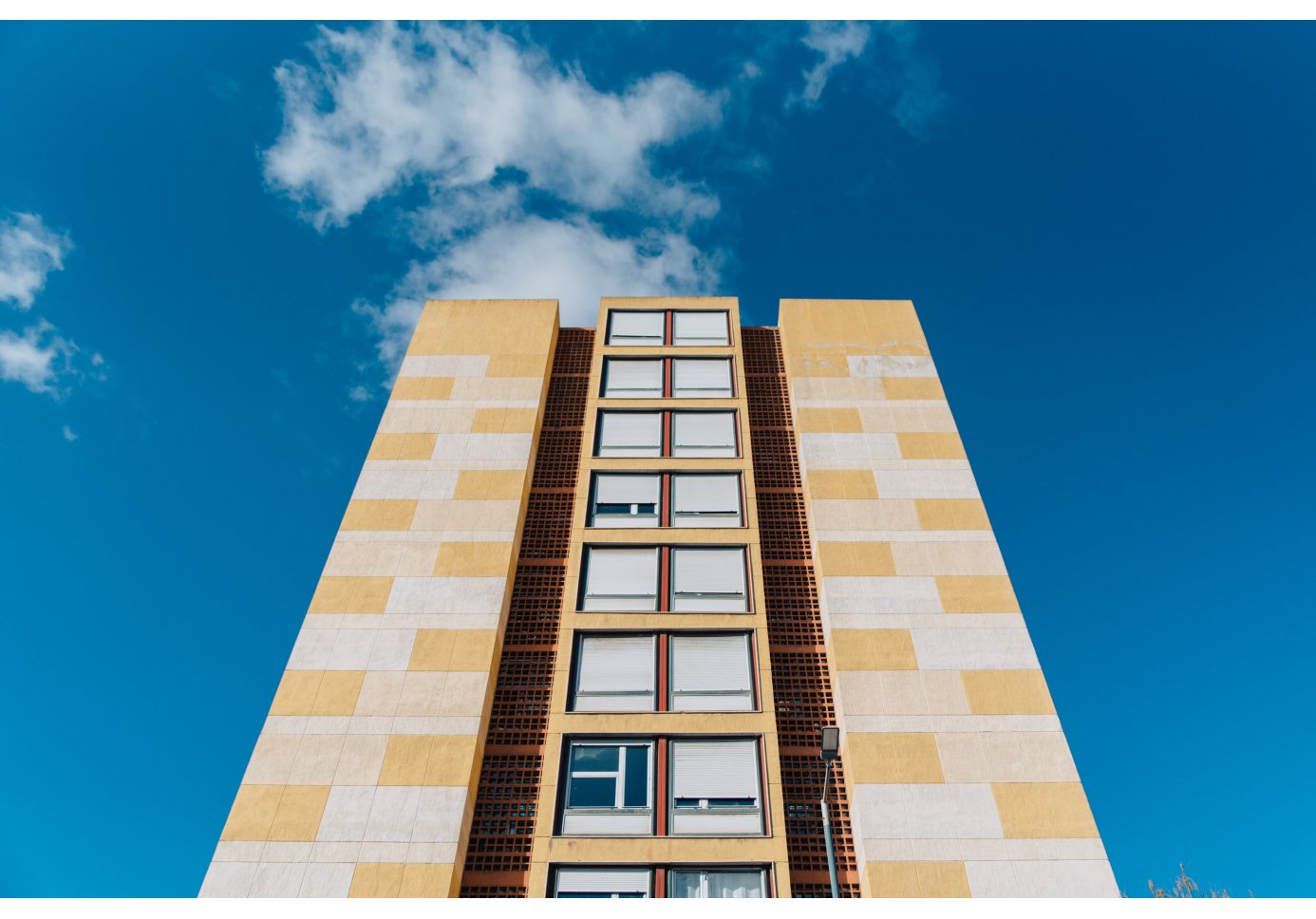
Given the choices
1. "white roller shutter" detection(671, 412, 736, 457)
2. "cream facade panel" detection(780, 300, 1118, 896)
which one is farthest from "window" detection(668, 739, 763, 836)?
"white roller shutter" detection(671, 412, 736, 457)

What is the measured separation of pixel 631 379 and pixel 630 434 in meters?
3.39

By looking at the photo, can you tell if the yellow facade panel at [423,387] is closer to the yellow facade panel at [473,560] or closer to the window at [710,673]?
the yellow facade panel at [473,560]

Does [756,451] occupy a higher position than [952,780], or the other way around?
[756,451]

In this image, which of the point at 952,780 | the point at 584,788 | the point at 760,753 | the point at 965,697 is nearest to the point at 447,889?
the point at 584,788

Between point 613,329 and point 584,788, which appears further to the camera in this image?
point 613,329

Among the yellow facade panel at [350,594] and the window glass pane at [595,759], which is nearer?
the window glass pane at [595,759]

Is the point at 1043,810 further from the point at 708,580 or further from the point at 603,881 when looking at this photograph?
the point at 603,881

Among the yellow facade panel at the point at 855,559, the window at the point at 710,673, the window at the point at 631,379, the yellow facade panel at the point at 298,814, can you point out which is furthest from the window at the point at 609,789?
the window at the point at 631,379

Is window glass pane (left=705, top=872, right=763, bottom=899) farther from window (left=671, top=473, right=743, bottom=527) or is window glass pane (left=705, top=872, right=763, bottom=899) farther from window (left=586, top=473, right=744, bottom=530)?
window (left=671, top=473, right=743, bottom=527)

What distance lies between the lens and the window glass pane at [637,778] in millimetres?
20016

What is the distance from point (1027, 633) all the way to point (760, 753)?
8738 mm

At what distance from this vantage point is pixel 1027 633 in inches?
910

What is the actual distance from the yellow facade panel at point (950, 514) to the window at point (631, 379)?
35.7ft

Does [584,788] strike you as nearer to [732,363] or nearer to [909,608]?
[909,608]
